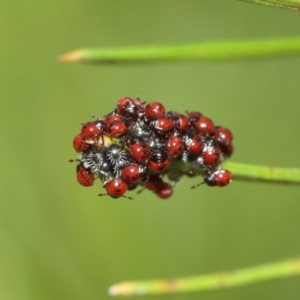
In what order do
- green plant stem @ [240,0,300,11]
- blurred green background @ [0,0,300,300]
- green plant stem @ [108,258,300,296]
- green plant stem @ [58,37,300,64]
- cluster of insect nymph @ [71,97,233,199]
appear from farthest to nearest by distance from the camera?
1. blurred green background @ [0,0,300,300]
2. green plant stem @ [108,258,300,296]
3. cluster of insect nymph @ [71,97,233,199]
4. green plant stem @ [58,37,300,64]
5. green plant stem @ [240,0,300,11]

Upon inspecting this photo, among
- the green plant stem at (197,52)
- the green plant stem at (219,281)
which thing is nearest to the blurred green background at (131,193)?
the green plant stem at (219,281)

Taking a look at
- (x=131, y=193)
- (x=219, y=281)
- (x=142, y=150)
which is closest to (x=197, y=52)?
(x=142, y=150)

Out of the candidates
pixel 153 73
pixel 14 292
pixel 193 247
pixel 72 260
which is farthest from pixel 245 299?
Answer: pixel 153 73

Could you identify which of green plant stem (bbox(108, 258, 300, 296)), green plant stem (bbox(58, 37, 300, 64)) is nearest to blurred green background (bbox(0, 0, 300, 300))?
green plant stem (bbox(108, 258, 300, 296))

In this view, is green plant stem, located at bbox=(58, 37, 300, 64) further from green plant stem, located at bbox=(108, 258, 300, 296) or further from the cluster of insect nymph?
green plant stem, located at bbox=(108, 258, 300, 296)

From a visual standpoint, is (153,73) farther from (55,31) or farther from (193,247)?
(193,247)

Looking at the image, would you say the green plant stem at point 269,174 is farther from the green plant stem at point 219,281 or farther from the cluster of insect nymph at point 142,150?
the green plant stem at point 219,281
